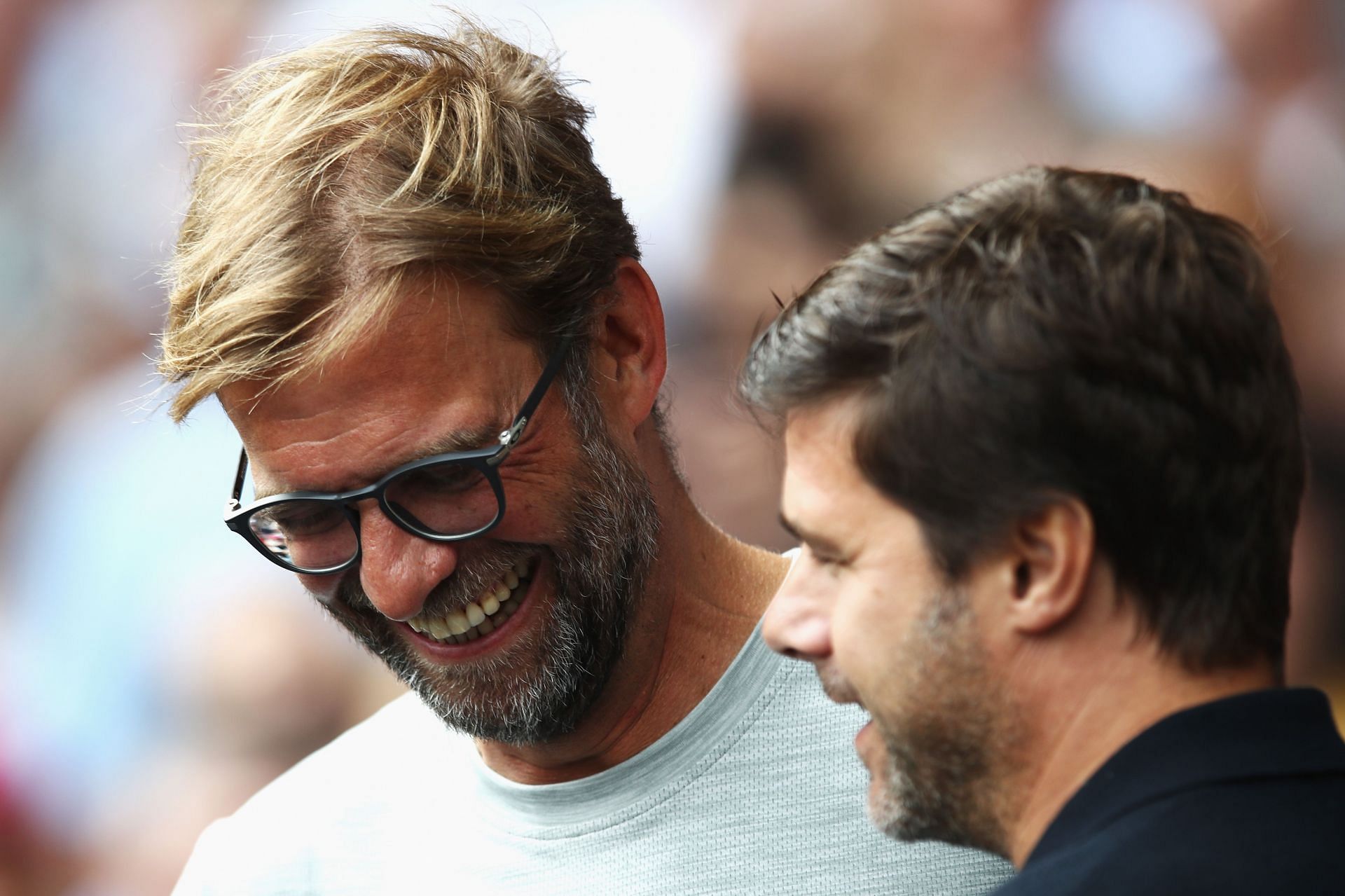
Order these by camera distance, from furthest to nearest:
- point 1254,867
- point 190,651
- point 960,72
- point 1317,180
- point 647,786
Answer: point 190,651 → point 960,72 → point 1317,180 → point 647,786 → point 1254,867

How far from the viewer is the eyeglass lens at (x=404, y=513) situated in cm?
159

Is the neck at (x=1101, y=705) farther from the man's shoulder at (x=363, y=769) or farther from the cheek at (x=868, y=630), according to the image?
the man's shoulder at (x=363, y=769)

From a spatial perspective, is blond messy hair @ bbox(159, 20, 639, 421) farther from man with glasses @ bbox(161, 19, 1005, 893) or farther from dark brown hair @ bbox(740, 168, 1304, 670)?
dark brown hair @ bbox(740, 168, 1304, 670)

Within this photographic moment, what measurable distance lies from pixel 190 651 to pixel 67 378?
0.90m

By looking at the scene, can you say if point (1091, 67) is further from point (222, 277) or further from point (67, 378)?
point (67, 378)

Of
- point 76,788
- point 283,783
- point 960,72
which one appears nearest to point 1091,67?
point 960,72

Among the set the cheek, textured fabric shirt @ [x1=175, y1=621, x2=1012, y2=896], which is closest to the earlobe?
the cheek

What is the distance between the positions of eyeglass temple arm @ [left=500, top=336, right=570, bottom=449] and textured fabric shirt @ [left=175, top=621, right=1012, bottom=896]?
0.41 meters

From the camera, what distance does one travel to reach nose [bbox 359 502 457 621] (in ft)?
5.27

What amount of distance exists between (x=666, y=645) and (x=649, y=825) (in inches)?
9.6

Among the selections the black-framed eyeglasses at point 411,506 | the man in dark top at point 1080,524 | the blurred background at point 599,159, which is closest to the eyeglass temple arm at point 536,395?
the black-framed eyeglasses at point 411,506

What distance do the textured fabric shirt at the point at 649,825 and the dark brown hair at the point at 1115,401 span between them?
1.95ft

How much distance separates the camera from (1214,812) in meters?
1.01

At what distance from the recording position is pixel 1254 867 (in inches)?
37.9
